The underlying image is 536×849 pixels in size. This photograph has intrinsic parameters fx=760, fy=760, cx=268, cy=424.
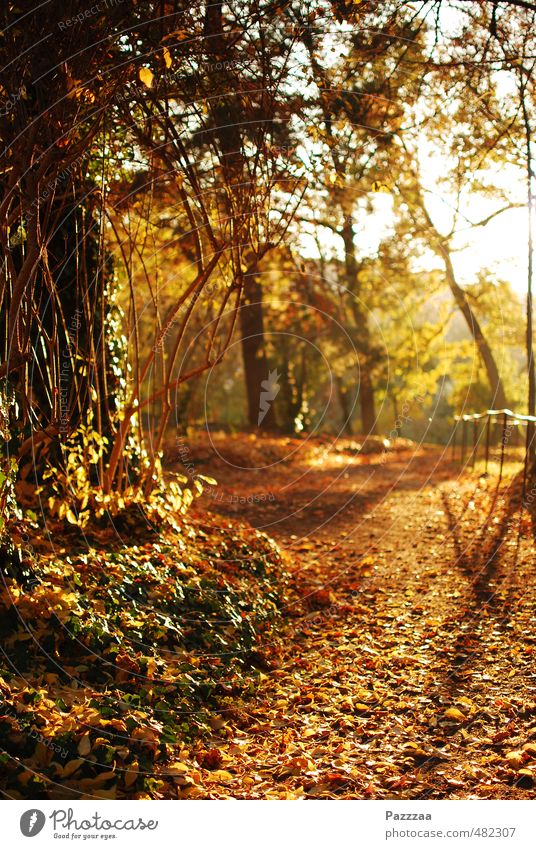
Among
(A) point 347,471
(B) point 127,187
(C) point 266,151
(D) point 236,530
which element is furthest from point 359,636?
(A) point 347,471

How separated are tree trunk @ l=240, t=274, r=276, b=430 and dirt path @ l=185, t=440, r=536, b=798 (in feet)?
28.8

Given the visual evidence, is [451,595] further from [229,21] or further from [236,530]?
[229,21]

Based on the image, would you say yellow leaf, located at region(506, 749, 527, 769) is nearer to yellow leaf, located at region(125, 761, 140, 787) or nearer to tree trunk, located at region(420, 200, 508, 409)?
yellow leaf, located at region(125, 761, 140, 787)

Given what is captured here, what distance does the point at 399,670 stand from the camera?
514 cm

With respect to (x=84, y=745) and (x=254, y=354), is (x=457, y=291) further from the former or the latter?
(x=84, y=745)

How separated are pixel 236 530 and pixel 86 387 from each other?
2.21m

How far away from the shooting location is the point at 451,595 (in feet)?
21.6

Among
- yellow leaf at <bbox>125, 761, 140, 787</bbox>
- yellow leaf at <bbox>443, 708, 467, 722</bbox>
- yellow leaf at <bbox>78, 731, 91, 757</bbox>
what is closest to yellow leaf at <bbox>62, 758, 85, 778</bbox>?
yellow leaf at <bbox>78, 731, 91, 757</bbox>

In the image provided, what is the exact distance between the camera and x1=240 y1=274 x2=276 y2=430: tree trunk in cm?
1791

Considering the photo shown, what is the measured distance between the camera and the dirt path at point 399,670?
12.6 ft

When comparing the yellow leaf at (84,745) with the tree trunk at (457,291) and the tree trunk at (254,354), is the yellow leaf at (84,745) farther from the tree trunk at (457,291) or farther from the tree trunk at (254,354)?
the tree trunk at (254,354)

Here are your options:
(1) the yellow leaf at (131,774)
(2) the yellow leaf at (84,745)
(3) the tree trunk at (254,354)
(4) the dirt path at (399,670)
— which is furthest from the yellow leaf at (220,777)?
(3) the tree trunk at (254,354)

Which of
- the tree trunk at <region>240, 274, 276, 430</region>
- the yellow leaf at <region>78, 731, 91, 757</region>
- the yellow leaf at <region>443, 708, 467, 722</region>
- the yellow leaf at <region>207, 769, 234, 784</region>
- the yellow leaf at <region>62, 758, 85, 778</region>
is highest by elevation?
the tree trunk at <region>240, 274, 276, 430</region>
